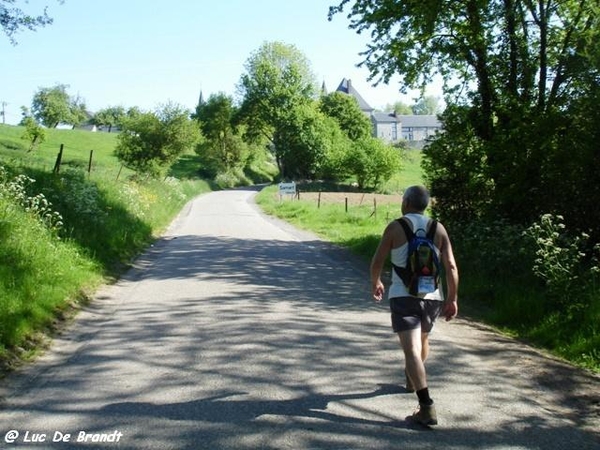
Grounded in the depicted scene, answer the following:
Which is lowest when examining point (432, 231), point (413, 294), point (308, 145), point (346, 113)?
point (413, 294)

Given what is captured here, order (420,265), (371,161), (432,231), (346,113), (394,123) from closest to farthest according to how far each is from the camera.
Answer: (420,265) → (432,231) → (371,161) → (346,113) → (394,123)

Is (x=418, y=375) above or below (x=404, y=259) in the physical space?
below

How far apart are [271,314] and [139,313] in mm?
1816

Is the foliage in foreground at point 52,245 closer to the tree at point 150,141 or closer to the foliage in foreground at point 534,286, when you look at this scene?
the foliage in foreground at point 534,286

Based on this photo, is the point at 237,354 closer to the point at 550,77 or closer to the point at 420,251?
the point at 420,251

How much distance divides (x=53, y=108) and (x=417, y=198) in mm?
121746

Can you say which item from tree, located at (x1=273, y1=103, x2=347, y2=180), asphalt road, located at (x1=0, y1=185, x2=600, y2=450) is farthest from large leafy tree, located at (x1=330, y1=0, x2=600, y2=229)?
tree, located at (x1=273, y1=103, x2=347, y2=180)

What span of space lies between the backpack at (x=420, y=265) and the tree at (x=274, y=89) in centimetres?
7186

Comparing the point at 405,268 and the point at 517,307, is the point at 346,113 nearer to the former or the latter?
the point at 517,307

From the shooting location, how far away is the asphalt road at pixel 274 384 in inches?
161

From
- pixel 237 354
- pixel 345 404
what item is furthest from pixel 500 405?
pixel 237 354

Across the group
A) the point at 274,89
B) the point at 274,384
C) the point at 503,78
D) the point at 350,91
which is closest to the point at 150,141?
the point at 503,78

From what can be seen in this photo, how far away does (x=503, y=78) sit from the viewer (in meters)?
13.1

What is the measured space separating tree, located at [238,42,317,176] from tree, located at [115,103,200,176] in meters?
35.8
